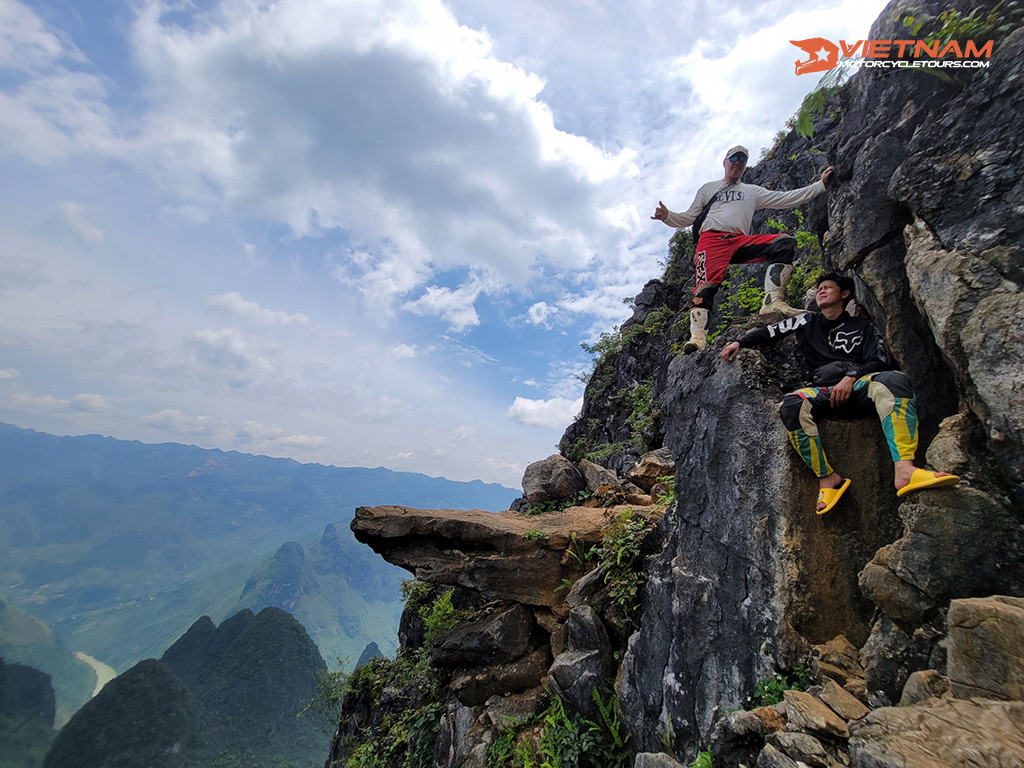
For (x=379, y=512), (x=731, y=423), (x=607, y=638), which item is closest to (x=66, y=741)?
(x=379, y=512)

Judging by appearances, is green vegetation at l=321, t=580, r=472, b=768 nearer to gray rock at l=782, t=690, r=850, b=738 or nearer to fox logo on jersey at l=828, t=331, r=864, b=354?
gray rock at l=782, t=690, r=850, b=738

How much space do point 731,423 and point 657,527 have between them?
266 centimetres

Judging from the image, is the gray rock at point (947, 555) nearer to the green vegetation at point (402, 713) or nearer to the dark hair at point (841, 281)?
the dark hair at point (841, 281)

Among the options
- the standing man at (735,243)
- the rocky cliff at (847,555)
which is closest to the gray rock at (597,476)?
the rocky cliff at (847,555)

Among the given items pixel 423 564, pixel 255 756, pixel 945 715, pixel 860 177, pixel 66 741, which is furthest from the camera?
pixel 255 756

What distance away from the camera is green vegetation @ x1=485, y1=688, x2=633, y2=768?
21.5 feet

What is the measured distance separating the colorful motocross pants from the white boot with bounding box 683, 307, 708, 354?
6.87ft

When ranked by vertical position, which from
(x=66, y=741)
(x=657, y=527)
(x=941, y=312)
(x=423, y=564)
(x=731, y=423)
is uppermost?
(x=941, y=312)

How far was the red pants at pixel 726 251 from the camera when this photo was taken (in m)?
7.09

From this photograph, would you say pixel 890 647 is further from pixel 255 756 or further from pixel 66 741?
pixel 66 741

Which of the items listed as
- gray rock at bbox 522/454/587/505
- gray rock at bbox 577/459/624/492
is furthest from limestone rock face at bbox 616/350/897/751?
gray rock at bbox 522/454/587/505

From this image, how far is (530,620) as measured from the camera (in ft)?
31.3

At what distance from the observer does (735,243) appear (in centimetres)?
714

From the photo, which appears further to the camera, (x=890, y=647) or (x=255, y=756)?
(x=255, y=756)
